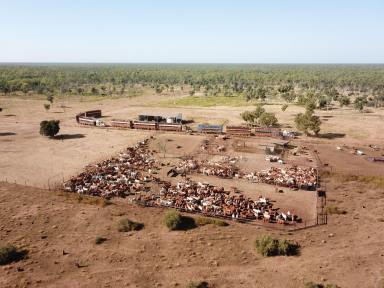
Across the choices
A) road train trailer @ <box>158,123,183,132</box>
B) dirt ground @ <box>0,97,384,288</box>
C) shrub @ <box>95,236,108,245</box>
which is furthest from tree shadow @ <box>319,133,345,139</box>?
shrub @ <box>95,236,108,245</box>

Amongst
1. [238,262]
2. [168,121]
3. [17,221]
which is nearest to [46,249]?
[17,221]

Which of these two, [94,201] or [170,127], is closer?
[94,201]

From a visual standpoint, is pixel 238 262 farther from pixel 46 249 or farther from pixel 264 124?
pixel 264 124

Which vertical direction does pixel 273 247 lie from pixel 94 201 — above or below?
above

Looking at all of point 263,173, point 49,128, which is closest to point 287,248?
point 263,173

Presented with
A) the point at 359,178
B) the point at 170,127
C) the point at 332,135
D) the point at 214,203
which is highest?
the point at 170,127

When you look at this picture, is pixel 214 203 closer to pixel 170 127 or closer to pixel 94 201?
pixel 94 201

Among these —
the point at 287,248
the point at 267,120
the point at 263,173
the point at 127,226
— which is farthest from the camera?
the point at 267,120
